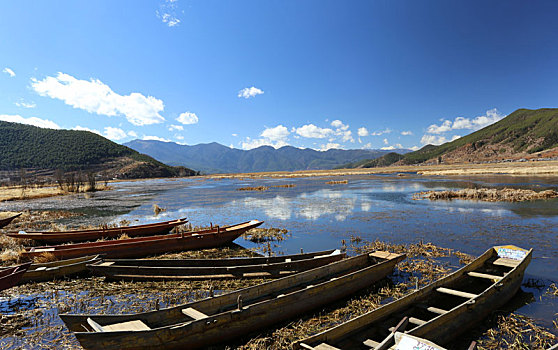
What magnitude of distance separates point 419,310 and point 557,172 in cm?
8444

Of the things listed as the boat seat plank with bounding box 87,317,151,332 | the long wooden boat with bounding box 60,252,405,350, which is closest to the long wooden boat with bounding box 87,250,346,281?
the long wooden boat with bounding box 60,252,405,350

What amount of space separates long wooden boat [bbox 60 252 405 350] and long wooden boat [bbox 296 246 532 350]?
2.20m

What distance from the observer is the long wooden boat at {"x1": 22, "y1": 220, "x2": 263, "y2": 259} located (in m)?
15.2

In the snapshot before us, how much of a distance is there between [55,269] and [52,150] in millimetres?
201462

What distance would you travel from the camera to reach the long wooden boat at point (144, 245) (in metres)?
15.2

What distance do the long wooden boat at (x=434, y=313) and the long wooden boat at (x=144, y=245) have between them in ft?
41.3

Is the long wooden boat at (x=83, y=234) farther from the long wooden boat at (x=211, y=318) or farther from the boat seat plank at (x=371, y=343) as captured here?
the boat seat plank at (x=371, y=343)

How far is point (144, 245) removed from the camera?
1638 cm

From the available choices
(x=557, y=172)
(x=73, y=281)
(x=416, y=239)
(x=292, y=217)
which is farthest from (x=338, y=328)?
(x=557, y=172)

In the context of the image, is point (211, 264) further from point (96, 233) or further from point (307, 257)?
point (96, 233)

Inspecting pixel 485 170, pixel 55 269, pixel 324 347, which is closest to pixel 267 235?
pixel 55 269

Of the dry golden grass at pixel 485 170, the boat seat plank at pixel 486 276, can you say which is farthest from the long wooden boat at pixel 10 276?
the dry golden grass at pixel 485 170

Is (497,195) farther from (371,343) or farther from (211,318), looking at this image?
(211,318)

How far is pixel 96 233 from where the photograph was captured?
1998 cm
